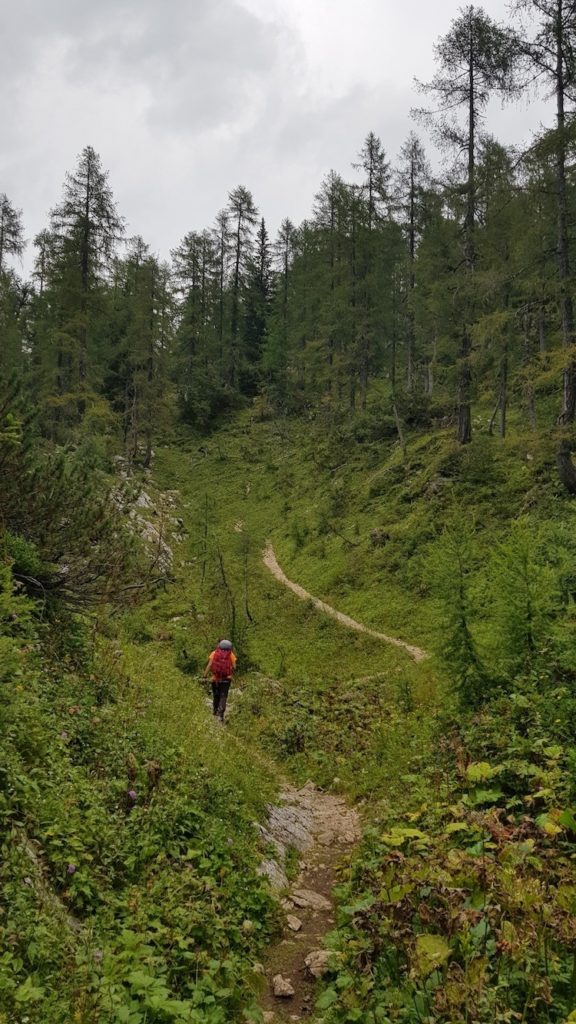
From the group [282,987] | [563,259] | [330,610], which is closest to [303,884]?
[282,987]

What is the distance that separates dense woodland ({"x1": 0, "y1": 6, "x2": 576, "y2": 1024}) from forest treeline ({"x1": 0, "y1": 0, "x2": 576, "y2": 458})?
24cm

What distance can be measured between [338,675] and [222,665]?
5358 millimetres

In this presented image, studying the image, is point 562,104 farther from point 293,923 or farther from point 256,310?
point 256,310

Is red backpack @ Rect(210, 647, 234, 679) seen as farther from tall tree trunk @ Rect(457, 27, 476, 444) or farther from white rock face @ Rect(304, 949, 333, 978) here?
tall tree trunk @ Rect(457, 27, 476, 444)

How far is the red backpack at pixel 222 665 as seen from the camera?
35.0 ft

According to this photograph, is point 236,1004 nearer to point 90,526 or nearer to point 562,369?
point 90,526

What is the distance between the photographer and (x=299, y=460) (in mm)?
36500

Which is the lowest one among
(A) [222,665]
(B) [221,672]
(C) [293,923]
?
(C) [293,923]

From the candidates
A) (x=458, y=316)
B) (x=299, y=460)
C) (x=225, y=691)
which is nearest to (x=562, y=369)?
(x=458, y=316)

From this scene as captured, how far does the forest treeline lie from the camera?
18.3 meters

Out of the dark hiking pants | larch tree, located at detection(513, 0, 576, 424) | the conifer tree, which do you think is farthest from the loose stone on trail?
the conifer tree

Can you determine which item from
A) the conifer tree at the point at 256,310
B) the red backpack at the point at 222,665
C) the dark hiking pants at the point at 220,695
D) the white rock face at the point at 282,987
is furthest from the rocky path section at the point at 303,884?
the conifer tree at the point at 256,310

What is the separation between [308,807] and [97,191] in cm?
3312

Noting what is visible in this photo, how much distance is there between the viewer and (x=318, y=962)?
464cm
